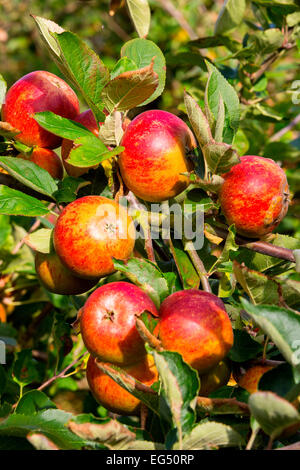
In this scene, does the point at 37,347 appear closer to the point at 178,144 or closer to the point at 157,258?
the point at 157,258

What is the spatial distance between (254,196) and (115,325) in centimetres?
31

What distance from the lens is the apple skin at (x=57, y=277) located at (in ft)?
3.06

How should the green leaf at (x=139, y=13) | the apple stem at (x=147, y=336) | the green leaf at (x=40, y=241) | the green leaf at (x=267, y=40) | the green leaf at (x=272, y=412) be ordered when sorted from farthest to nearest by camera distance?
the green leaf at (x=267, y=40), the green leaf at (x=139, y=13), the green leaf at (x=40, y=241), the apple stem at (x=147, y=336), the green leaf at (x=272, y=412)

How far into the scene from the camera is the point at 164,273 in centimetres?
90

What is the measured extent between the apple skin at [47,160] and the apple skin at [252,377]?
20.5 inches

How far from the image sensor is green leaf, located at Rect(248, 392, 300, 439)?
570 mm

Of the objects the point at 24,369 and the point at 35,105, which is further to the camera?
the point at 24,369

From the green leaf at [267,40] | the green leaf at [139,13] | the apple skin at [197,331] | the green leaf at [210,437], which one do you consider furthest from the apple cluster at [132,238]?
the green leaf at [267,40]

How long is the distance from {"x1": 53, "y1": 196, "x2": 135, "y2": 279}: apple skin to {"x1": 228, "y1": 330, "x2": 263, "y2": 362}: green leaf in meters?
0.23

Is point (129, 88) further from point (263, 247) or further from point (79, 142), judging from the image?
point (263, 247)

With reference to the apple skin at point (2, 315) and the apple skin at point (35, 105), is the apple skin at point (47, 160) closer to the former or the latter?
the apple skin at point (35, 105)

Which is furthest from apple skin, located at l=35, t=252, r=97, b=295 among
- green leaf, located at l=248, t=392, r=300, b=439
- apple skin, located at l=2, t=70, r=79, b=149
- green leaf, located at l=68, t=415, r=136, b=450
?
green leaf, located at l=248, t=392, r=300, b=439

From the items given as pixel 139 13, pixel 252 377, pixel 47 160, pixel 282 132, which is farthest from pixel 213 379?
pixel 282 132
